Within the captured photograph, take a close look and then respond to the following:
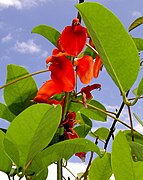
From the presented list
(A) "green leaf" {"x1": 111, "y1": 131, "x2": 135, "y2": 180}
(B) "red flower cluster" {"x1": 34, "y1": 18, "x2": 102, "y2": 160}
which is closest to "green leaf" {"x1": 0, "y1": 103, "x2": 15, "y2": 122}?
(B) "red flower cluster" {"x1": 34, "y1": 18, "x2": 102, "y2": 160}

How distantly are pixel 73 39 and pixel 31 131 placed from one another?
20cm

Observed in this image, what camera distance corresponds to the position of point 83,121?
1.06 meters

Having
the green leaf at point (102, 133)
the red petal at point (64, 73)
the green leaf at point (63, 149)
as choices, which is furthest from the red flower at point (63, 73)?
the green leaf at point (102, 133)

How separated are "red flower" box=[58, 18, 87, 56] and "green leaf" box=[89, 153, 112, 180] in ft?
0.58

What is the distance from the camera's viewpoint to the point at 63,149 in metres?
0.62

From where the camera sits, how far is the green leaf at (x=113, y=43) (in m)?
0.53

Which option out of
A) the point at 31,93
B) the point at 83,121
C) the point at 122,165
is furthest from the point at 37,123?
the point at 83,121

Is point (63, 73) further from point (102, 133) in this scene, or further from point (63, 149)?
point (102, 133)

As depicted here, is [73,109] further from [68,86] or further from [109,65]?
[109,65]

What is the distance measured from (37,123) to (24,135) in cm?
3

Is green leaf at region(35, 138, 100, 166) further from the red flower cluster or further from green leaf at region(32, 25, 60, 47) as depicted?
green leaf at region(32, 25, 60, 47)

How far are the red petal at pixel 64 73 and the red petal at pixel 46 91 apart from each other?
1 centimetres

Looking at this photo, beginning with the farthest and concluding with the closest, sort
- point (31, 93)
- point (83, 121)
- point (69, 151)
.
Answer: point (83, 121) → point (31, 93) → point (69, 151)

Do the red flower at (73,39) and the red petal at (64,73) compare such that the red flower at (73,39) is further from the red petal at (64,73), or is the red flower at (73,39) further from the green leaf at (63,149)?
the green leaf at (63,149)
